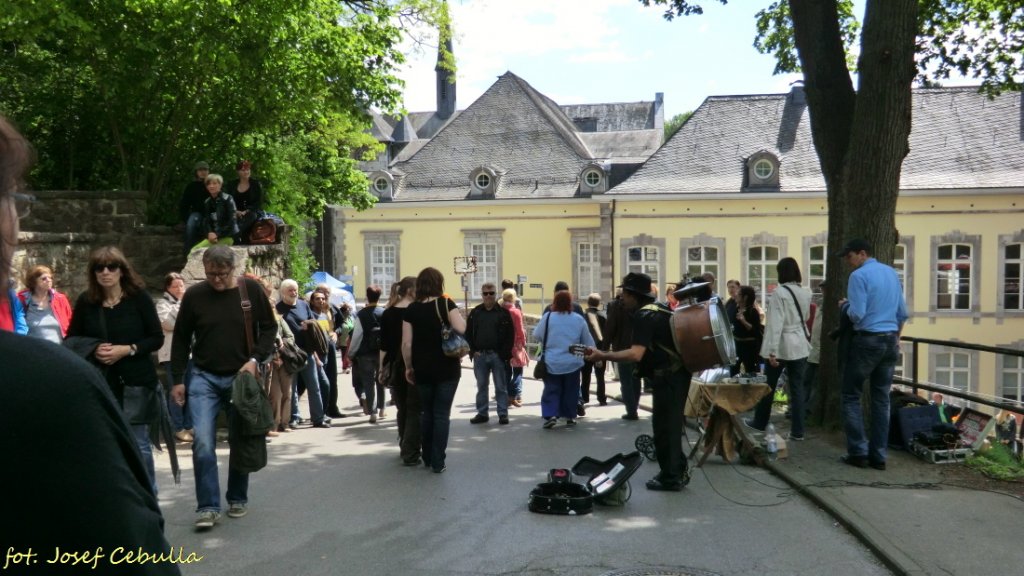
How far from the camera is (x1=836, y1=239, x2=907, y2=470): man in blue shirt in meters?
8.67

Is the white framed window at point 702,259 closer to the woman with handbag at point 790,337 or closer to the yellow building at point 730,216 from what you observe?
the yellow building at point 730,216

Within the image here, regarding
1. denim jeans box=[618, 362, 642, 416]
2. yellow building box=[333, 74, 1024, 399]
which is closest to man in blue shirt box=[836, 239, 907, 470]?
denim jeans box=[618, 362, 642, 416]

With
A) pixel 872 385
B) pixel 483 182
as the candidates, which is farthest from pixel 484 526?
pixel 483 182

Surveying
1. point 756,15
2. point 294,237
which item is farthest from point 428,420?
point 756,15

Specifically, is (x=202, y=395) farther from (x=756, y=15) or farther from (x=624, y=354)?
(x=756, y=15)

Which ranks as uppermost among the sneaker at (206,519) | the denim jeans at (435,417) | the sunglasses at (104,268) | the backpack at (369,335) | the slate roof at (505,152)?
the slate roof at (505,152)

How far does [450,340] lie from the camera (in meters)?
9.17

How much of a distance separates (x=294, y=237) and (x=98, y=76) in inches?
186

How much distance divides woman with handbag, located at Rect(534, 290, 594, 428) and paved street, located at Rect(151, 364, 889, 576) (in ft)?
7.38

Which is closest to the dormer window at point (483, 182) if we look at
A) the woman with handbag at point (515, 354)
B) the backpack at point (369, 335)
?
the woman with handbag at point (515, 354)

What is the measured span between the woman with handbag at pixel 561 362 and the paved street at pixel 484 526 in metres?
2.25

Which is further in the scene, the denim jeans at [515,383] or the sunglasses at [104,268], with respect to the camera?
the denim jeans at [515,383]

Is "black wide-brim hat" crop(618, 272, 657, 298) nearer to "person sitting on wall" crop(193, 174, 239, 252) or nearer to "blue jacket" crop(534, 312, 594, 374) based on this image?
"blue jacket" crop(534, 312, 594, 374)

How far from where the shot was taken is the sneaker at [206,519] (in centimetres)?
670
